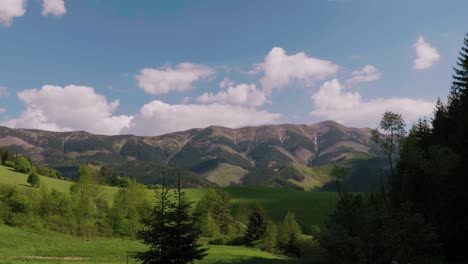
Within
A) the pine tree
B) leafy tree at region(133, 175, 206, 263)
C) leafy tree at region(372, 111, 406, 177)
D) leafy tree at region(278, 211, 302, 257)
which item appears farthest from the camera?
the pine tree

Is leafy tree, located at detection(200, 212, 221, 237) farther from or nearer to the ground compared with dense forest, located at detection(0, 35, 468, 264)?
nearer to the ground

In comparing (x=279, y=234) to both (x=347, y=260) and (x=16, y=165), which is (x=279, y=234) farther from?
(x=16, y=165)

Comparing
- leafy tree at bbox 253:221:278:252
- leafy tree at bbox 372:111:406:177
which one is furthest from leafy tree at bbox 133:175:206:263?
leafy tree at bbox 253:221:278:252

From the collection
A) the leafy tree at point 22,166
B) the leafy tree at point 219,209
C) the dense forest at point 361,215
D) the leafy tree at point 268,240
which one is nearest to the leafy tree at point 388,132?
the dense forest at point 361,215

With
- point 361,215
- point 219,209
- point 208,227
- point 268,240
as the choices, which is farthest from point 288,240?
point 361,215

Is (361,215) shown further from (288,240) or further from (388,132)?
(288,240)

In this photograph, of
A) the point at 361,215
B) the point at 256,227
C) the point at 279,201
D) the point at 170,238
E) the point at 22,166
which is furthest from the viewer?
the point at 279,201

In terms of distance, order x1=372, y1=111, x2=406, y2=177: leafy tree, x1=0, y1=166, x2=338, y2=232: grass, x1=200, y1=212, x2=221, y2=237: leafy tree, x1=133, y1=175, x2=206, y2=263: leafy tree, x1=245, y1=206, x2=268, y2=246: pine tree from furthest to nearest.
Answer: x1=0, y1=166, x2=338, y2=232: grass, x1=200, y1=212, x2=221, y2=237: leafy tree, x1=245, y1=206, x2=268, y2=246: pine tree, x1=372, y1=111, x2=406, y2=177: leafy tree, x1=133, y1=175, x2=206, y2=263: leafy tree

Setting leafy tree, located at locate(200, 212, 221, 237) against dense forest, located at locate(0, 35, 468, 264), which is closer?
dense forest, located at locate(0, 35, 468, 264)

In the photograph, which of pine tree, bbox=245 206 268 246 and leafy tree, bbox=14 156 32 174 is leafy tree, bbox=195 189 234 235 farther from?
leafy tree, bbox=14 156 32 174

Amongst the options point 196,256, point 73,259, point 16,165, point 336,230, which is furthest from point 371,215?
point 16,165

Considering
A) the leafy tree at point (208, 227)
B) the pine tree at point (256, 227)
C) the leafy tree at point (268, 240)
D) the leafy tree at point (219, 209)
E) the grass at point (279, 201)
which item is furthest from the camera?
the grass at point (279, 201)

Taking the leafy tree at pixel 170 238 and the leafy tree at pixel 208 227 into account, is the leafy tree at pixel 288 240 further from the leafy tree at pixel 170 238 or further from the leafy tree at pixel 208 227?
the leafy tree at pixel 170 238

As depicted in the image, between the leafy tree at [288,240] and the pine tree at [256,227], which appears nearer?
the leafy tree at [288,240]
